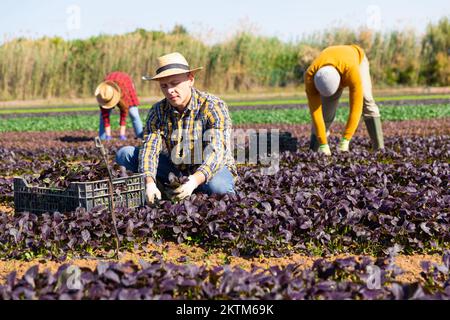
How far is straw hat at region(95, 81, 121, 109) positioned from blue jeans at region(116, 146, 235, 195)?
573 cm

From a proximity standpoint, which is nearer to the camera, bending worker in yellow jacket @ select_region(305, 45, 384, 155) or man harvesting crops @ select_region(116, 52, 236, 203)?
man harvesting crops @ select_region(116, 52, 236, 203)

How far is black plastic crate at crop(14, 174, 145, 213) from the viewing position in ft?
14.9

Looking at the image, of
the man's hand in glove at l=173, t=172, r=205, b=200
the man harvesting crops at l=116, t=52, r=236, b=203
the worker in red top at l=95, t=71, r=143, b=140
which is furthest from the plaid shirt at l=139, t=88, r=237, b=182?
the worker in red top at l=95, t=71, r=143, b=140

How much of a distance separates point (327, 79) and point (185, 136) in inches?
113

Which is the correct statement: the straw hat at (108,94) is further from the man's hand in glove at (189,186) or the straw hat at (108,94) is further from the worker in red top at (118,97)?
the man's hand in glove at (189,186)

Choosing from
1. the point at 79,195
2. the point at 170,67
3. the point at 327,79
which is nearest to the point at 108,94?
the point at 327,79

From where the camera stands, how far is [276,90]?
3372 centimetres

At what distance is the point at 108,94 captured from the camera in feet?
36.7

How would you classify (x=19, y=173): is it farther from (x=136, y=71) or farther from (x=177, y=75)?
(x=136, y=71)

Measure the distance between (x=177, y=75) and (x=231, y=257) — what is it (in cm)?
153

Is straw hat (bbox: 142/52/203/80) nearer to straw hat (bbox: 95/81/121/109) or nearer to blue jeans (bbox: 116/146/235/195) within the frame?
blue jeans (bbox: 116/146/235/195)

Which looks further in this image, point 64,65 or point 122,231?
point 64,65

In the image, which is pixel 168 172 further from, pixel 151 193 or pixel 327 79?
pixel 327 79
